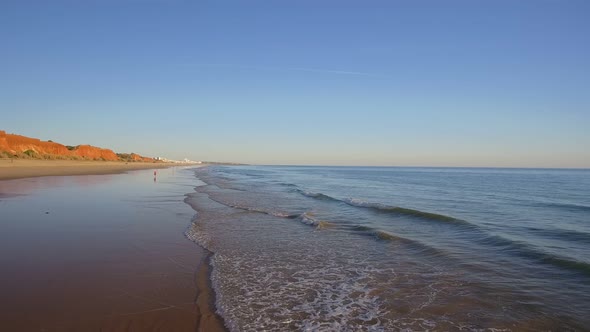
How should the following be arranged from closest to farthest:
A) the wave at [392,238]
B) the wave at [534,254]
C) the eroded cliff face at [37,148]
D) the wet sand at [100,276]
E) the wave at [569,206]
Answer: the wet sand at [100,276] → the wave at [534,254] → the wave at [392,238] → the wave at [569,206] → the eroded cliff face at [37,148]

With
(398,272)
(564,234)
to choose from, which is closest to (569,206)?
(564,234)

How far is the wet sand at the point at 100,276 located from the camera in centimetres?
479

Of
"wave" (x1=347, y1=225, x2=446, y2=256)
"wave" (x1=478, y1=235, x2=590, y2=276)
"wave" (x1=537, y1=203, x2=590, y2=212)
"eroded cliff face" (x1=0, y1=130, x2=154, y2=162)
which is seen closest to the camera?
"wave" (x1=478, y1=235, x2=590, y2=276)

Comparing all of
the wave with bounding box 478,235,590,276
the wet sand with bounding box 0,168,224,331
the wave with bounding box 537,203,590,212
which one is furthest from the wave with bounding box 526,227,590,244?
the wet sand with bounding box 0,168,224,331

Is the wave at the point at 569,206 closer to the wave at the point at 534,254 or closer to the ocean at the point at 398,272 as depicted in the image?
the ocean at the point at 398,272

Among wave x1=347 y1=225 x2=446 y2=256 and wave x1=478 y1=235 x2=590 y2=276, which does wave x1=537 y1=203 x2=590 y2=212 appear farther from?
wave x1=347 y1=225 x2=446 y2=256

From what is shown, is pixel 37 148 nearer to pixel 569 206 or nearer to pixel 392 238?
pixel 392 238

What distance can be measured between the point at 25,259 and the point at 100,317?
370 cm

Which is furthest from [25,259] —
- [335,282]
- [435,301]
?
[435,301]

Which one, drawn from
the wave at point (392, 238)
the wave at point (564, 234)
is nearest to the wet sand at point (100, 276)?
the wave at point (392, 238)

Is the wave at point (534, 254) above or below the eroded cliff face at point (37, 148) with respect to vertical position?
below

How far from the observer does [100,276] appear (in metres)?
6.54

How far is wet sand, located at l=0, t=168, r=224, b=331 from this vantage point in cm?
479

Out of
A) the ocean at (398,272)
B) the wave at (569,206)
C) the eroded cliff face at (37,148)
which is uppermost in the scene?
the eroded cliff face at (37,148)
